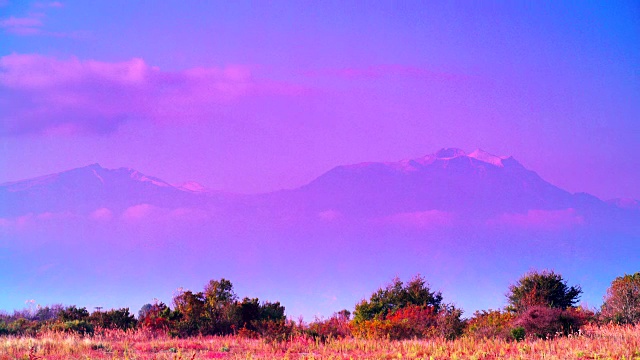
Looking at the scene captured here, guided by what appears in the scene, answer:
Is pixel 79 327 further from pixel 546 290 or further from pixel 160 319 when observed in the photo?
pixel 546 290

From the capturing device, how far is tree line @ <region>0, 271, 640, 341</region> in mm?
28922

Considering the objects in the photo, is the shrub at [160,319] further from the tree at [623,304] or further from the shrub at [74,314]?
the tree at [623,304]

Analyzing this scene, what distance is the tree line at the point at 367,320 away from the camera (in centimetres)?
2892

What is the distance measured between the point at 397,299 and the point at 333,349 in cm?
2053

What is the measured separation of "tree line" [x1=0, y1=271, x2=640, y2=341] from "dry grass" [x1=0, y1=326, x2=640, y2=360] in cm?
214

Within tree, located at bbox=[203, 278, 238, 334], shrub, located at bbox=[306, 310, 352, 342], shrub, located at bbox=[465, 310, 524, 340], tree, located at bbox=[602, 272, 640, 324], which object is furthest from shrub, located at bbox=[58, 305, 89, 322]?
tree, located at bbox=[602, 272, 640, 324]

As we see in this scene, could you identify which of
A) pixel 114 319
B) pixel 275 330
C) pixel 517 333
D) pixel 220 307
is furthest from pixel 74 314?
pixel 517 333

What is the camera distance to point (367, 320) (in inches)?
1410

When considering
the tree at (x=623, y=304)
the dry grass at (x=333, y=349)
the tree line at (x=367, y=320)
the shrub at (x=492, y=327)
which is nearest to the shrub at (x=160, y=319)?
the tree line at (x=367, y=320)

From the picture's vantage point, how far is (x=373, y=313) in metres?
42.4

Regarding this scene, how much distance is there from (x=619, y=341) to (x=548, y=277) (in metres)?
20.6

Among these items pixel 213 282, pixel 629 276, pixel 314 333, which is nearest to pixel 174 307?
pixel 213 282

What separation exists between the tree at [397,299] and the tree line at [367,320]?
79 millimetres

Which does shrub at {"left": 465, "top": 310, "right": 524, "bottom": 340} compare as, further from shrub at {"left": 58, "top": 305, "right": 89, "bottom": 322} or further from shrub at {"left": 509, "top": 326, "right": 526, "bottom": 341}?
shrub at {"left": 58, "top": 305, "right": 89, "bottom": 322}
